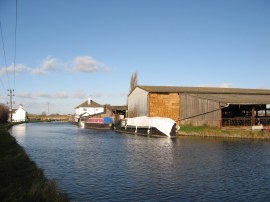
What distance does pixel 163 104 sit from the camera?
53.1 metres

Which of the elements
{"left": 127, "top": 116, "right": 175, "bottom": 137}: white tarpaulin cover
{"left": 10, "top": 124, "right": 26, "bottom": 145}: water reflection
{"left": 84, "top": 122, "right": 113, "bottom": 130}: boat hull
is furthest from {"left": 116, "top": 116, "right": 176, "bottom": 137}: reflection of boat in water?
{"left": 10, "top": 124, "right": 26, "bottom": 145}: water reflection

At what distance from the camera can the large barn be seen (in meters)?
46.5

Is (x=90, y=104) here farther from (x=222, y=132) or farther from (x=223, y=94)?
(x=222, y=132)

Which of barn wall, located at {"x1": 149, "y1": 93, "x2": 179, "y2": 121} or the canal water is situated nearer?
the canal water

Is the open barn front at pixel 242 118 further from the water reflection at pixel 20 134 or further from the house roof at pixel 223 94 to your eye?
the water reflection at pixel 20 134

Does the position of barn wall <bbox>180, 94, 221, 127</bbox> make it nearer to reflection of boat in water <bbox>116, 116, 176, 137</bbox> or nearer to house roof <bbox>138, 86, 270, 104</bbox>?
house roof <bbox>138, 86, 270, 104</bbox>

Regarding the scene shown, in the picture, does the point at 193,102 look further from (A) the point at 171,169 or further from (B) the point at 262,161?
(A) the point at 171,169

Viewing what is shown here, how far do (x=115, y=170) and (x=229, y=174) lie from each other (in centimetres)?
626

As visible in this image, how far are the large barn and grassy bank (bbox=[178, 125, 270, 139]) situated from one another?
270cm

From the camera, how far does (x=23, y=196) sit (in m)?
12.6

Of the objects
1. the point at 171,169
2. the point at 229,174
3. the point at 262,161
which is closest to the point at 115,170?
the point at 171,169

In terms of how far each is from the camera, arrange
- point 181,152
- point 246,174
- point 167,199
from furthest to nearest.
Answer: point 181,152 → point 246,174 → point 167,199

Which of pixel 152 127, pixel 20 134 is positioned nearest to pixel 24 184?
pixel 152 127

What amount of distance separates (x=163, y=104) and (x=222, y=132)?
1341cm
